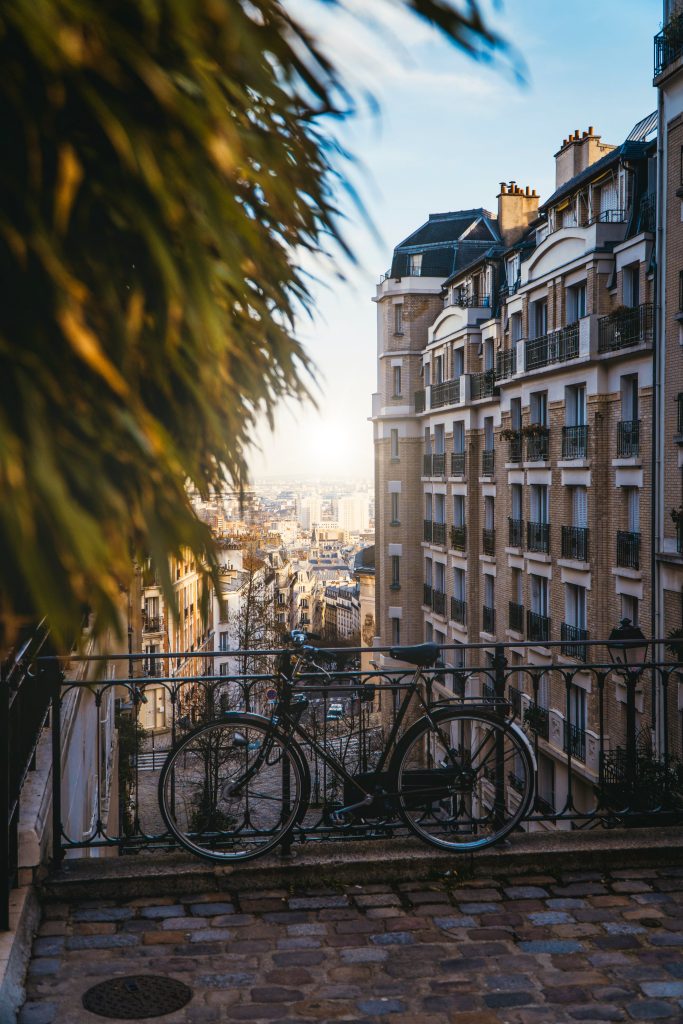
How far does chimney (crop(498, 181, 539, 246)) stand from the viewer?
46.1 metres

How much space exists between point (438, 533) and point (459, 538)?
11.4 feet

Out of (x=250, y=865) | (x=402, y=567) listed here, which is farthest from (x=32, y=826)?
(x=402, y=567)

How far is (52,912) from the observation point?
16.7ft

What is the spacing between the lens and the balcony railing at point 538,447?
35094 millimetres

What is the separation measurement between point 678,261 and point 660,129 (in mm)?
3648

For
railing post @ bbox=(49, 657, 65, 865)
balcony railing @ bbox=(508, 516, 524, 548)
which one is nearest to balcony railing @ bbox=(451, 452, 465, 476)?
balcony railing @ bbox=(508, 516, 524, 548)

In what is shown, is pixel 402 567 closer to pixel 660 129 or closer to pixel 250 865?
pixel 660 129

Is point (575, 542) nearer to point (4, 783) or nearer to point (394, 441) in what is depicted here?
point (394, 441)

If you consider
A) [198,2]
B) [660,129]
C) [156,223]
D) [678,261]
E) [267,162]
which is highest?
[660,129]

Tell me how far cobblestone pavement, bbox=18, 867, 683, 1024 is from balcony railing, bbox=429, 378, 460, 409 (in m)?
39.4

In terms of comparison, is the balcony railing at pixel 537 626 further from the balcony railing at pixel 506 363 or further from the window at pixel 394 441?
the window at pixel 394 441

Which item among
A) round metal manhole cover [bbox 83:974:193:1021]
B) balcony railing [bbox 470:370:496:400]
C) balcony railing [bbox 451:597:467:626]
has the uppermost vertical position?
balcony railing [bbox 470:370:496:400]

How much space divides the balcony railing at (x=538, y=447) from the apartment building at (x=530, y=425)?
8 cm

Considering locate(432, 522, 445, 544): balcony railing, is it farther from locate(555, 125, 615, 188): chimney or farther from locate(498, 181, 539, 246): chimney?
locate(555, 125, 615, 188): chimney
